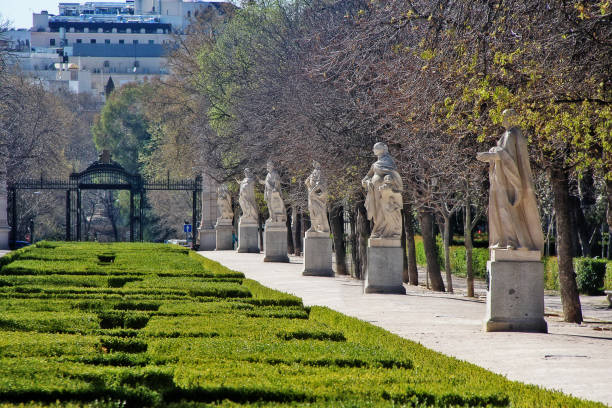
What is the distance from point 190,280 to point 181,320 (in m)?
7.24

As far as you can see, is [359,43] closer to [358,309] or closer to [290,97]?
[358,309]

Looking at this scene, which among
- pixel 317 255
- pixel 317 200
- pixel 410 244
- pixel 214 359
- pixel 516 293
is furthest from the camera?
pixel 410 244

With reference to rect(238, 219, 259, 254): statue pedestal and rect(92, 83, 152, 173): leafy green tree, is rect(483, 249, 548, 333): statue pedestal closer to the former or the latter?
rect(238, 219, 259, 254): statue pedestal

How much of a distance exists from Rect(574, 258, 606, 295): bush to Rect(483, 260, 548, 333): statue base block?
17860mm

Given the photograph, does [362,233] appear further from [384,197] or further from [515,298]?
[515,298]

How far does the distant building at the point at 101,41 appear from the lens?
135 meters

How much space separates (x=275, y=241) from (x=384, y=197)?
45.3ft

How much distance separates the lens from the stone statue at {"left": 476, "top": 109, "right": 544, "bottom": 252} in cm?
1405

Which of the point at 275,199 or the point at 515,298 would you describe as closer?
the point at 515,298

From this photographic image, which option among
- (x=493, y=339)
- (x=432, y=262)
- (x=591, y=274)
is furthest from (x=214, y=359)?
(x=591, y=274)

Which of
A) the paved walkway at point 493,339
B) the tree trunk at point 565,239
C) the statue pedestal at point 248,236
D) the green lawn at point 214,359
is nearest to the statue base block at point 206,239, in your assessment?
the statue pedestal at point 248,236

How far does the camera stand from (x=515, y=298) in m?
13.9

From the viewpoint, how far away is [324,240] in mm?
28312

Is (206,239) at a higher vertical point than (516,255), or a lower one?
lower
